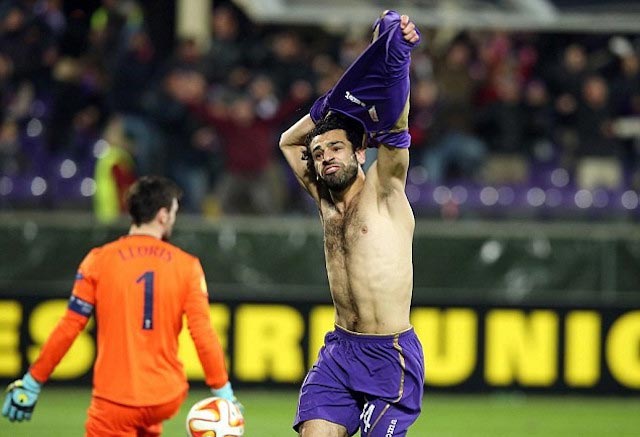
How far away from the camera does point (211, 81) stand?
16078 millimetres

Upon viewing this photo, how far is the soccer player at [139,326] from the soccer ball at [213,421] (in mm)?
186

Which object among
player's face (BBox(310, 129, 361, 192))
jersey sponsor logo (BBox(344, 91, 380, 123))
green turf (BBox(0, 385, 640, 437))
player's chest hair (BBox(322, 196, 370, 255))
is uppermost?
jersey sponsor logo (BBox(344, 91, 380, 123))

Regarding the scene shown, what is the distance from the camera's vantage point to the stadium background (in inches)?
495

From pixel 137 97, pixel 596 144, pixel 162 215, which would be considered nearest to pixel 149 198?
pixel 162 215

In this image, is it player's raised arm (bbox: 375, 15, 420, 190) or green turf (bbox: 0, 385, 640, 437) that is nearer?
player's raised arm (bbox: 375, 15, 420, 190)

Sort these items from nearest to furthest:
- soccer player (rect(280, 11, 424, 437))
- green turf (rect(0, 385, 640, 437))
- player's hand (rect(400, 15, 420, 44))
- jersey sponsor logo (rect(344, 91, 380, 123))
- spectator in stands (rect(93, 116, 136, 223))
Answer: player's hand (rect(400, 15, 420, 44)) → jersey sponsor logo (rect(344, 91, 380, 123)) → soccer player (rect(280, 11, 424, 437)) → green turf (rect(0, 385, 640, 437)) → spectator in stands (rect(93, 116, 136, 223))

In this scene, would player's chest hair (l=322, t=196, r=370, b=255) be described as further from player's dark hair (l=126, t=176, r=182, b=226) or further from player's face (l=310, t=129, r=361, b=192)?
player's dark hair (l=126, t=176, r=182, b=226)

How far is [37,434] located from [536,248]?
19.0 ft

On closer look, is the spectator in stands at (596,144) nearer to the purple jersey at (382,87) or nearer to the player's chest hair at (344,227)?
the player's chest hair at (344,227)

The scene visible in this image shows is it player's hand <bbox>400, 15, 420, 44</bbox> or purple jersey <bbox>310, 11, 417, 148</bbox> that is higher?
player's hand <bbox>400, 15, 420, 44</bbox>

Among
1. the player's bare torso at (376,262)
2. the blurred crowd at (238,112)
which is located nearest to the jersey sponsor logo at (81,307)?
the player's bare torso at (376,262)

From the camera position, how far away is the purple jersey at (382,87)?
5715mm

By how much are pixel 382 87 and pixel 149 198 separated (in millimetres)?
1535

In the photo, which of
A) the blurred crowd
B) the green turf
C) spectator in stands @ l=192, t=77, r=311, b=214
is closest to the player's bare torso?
the green turf
